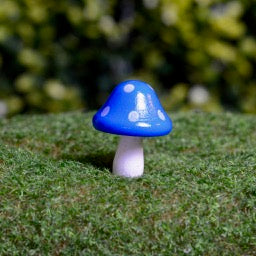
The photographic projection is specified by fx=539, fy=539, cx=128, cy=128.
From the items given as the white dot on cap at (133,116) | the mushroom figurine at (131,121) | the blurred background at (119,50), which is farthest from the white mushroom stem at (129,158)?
the blurred background at (119,50)

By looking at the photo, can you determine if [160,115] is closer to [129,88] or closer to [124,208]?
[129,88]

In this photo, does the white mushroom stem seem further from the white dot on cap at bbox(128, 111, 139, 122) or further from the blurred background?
the blurred background

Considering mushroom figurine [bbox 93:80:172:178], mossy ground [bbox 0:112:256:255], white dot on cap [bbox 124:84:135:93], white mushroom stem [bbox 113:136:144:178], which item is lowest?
mossy ground [bbox 0:112:256:255]

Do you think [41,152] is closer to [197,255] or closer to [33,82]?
[197,255]


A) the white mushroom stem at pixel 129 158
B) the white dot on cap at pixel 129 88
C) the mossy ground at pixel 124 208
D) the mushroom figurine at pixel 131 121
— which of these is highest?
the white dot on cap at pixel 129 88

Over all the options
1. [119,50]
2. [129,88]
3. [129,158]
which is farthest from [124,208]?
[119,50]

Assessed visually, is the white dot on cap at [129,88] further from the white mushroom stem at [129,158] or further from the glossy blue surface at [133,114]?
the white mushroom stem at [129,158]

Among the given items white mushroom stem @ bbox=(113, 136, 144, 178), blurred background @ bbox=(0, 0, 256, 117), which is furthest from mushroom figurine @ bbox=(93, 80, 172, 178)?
blurred background @ bbox=(0, 0, 256, 117)

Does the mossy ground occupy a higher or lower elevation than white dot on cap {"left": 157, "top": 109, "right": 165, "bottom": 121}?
lower

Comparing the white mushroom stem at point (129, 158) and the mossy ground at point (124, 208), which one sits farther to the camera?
the white mushroom stem at point (129, 158)
